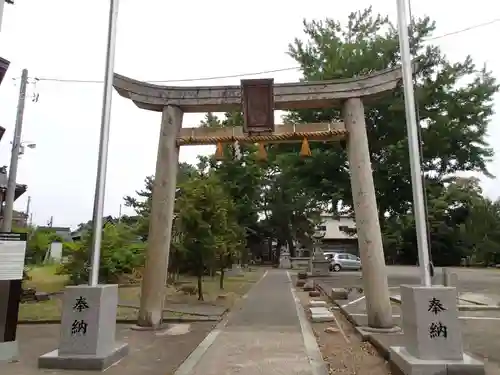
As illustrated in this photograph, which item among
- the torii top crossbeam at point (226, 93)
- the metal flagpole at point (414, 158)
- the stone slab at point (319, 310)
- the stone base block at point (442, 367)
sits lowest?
the stone base block at point (442, 367)

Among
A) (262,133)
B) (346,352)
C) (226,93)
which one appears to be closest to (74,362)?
(346,352)

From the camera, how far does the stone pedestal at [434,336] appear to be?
5309mm

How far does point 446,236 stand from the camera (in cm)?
3384

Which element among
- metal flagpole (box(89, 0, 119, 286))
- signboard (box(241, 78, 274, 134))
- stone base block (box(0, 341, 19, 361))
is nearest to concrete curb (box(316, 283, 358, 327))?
signboard (box(241, 78, 274, 134))

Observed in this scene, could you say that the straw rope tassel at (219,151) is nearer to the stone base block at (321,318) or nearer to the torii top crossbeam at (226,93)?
the torii top crossbeam at (226,93)

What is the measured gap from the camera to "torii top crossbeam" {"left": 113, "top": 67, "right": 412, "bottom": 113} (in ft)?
30.0

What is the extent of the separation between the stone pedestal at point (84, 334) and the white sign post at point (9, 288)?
69 centimetres

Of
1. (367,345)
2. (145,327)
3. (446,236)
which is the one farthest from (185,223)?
(446,236)

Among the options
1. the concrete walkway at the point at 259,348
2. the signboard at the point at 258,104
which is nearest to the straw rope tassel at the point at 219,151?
the signboard at the point at 258,104

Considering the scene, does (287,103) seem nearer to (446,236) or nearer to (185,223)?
(185,223)

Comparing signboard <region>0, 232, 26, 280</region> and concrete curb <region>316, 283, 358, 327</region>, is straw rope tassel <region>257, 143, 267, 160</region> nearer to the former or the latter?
concrete curb <region>316, 283, 358, 327</region>

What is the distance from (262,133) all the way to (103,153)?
11.3 feet

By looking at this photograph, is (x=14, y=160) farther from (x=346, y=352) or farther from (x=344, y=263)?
(x=344, y=263)

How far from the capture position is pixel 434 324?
5590 mm
